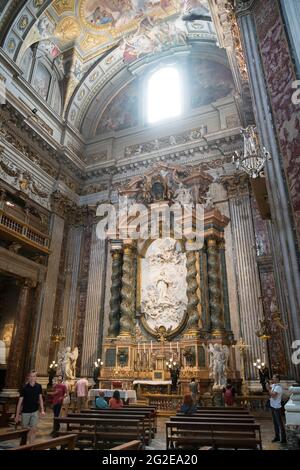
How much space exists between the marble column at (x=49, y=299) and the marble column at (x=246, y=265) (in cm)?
667

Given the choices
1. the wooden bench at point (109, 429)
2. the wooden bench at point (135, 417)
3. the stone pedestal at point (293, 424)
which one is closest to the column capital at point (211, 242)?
the wooden bench at point (135, 417)

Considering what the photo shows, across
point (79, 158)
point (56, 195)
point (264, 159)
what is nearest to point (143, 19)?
point (79, 158)

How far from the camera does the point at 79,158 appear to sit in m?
16.2

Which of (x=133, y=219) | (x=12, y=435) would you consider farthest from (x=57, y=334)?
(x=12, y=435)

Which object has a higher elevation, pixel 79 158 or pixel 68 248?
pixel 79 158

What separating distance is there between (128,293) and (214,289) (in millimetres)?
3183

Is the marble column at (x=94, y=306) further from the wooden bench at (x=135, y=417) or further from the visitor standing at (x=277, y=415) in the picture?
the visitor standing at (x=277, y=415)

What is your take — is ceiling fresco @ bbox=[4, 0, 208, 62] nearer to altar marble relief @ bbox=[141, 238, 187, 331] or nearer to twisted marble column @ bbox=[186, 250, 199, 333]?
altar marble relief @ bbox=[141, 238, 187, 331]

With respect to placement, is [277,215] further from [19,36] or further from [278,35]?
[19,36]

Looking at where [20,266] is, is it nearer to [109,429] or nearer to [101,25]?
[109,429]

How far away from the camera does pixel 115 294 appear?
13.5m

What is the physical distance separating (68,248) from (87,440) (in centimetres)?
964

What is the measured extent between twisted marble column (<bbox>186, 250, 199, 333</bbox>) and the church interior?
5cm

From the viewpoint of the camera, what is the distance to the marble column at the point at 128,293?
1273cm
